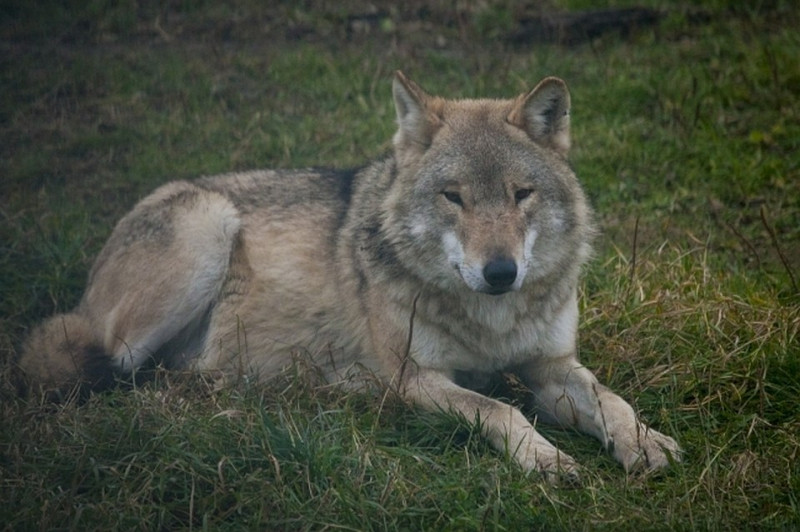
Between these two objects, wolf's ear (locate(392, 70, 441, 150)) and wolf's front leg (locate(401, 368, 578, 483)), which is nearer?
wolf's front leg (locate(401, 368, 578, 483))

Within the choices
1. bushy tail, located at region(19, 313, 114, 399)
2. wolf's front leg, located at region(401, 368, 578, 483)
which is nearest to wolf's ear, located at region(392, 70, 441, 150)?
wolf's front leg, located at region(401, 368, 578, 483)

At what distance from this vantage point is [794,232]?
7598mm

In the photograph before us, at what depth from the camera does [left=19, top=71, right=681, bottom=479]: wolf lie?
520 centimetres

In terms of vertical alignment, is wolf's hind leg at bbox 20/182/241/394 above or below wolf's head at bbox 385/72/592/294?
below

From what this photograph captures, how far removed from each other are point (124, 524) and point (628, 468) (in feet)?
7.48

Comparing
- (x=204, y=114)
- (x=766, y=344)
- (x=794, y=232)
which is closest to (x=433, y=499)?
(x=766, y=344)

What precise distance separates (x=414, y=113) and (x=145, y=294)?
6.12ft

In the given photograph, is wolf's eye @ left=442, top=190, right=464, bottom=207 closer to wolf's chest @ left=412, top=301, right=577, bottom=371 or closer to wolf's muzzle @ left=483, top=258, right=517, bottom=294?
wolf's muzzle @ left=483, top=258, right=517, bottom=294

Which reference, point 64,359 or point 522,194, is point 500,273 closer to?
point 522,194

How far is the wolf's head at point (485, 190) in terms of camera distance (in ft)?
16.8

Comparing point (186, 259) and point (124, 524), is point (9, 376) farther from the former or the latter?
point (124, 524)

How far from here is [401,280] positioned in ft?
18.3

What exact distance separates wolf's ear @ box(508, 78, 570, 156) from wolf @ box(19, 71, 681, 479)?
1cm

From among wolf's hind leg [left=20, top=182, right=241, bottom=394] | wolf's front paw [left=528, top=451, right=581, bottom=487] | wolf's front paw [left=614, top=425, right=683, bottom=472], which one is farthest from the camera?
wolf's hind leg [left=20, top=182, right=241, bottom=394]
